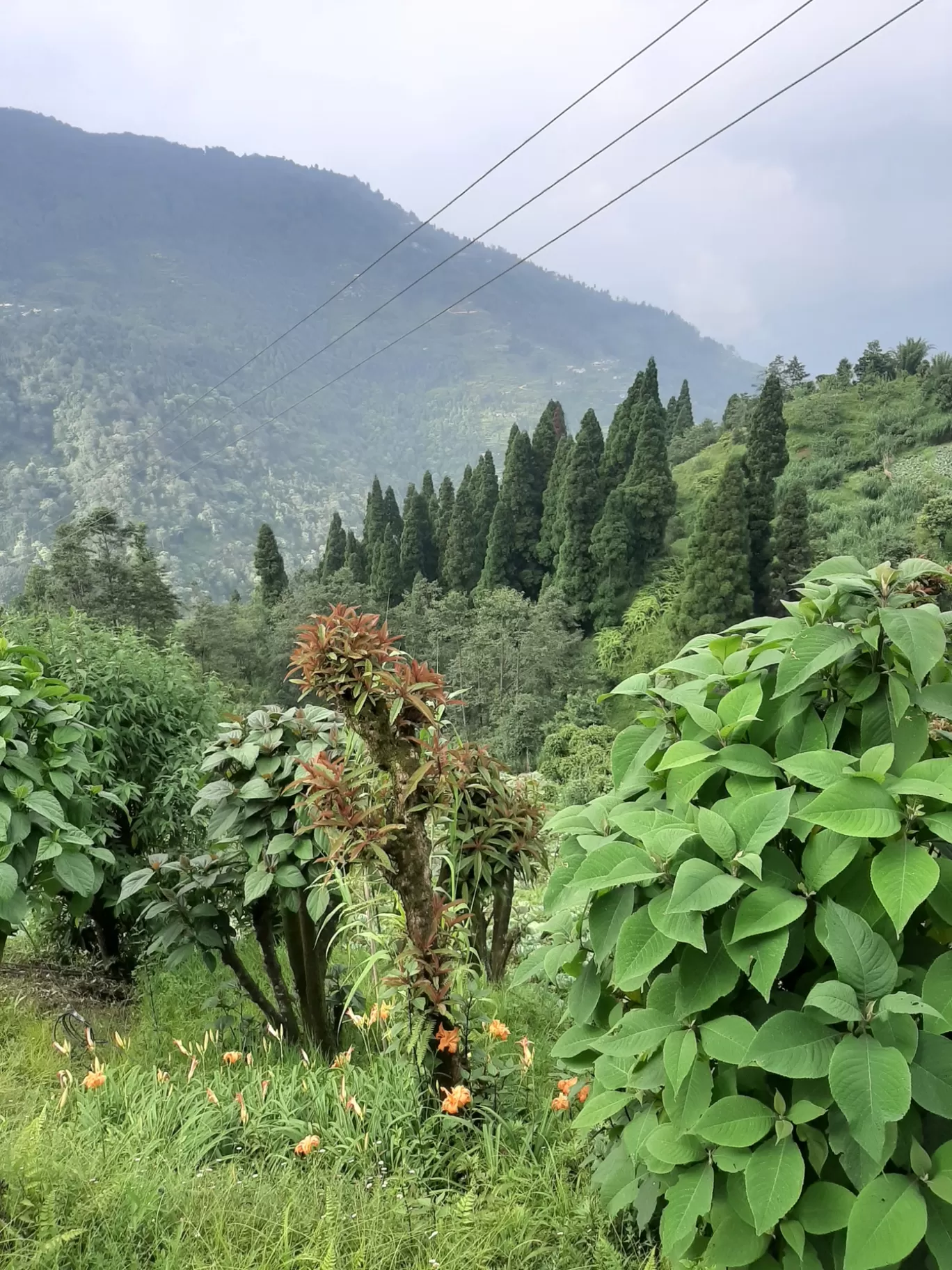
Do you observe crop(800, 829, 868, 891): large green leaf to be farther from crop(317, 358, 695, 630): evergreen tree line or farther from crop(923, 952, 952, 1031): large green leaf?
crop(317, 358, 695, 630): evergreen tree line

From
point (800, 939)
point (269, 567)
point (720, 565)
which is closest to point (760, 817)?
point (800, 939)

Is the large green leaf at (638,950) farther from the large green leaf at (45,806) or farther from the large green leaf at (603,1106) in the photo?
the large green leaf at (45,806)

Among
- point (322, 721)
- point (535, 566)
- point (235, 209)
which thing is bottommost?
point (535, 566)

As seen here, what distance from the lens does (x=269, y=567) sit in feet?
102

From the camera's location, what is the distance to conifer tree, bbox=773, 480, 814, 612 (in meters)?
19.8

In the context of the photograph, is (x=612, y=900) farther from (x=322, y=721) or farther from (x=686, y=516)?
(x=686, y=516)

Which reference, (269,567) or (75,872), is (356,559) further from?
(75,872)

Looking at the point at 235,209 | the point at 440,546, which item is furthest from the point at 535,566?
the point at 235,209

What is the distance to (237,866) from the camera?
7.39 ft

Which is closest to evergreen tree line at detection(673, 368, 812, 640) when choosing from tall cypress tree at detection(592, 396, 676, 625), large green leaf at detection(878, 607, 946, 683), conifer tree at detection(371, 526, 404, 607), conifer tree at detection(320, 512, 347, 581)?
tall cypress tree at detection(592, 396, 676, 625)

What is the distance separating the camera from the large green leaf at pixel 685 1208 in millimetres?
873

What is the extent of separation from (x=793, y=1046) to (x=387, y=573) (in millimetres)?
29113

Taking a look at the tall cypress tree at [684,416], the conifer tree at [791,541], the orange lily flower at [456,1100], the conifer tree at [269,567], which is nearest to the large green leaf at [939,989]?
the orange lily flower at [456,1100]

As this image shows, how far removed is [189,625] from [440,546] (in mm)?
9951
